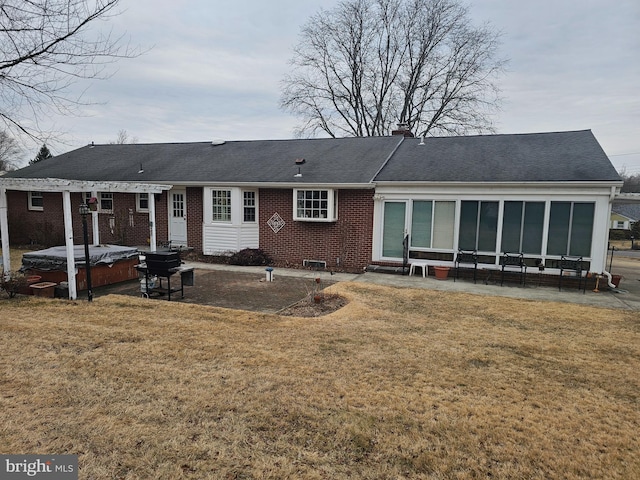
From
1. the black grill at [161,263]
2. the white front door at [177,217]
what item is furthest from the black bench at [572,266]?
the white front door at [177,217]

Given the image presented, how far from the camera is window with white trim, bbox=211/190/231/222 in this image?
13695mm

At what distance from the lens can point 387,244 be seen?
12.1 m

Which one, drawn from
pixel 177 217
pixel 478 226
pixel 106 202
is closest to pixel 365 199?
pixel 478 226

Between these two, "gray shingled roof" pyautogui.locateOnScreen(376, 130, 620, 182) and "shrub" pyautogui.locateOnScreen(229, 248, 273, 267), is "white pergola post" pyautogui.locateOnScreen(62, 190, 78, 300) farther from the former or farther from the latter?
"gray shingled roof" pyautogui.locateOnScreen(376, 130, 620, 182)

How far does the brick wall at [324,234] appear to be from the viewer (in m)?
12.3

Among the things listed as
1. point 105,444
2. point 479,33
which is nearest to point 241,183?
point 105,444

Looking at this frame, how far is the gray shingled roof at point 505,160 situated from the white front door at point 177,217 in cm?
751

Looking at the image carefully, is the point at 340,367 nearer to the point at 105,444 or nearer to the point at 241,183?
the point at 105,444

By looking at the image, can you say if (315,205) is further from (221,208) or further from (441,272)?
(441,272)

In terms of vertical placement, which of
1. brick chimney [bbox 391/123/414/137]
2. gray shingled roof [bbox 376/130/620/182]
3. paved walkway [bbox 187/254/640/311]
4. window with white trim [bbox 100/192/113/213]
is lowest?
paved walkway [bbox 187/254/640/311]

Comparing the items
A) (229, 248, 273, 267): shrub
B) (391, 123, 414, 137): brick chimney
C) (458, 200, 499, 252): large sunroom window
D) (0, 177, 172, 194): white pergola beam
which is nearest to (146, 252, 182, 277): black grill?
(0, 177, 172, 194): white pergola beam

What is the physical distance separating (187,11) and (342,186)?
6117 mm

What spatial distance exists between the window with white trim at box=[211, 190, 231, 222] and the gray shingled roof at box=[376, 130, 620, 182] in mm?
5333

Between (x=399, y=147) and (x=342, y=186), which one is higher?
(x=399, y=147)
